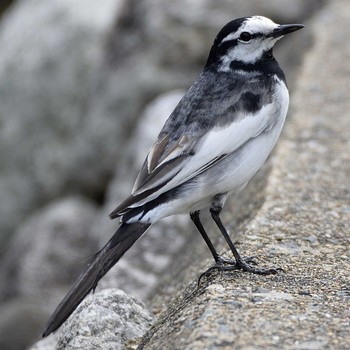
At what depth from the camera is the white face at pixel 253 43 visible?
213 inches

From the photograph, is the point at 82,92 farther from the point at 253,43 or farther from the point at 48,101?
the point at 253,43

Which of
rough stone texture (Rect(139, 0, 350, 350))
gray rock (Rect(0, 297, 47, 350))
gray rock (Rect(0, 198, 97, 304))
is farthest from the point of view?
gray rock (Rect(0, 198, 97, 304))

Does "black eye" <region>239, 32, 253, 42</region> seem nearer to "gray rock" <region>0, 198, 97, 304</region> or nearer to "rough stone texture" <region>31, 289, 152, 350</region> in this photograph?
"rough stone texture" <region>31, 289, 152, 350</region>

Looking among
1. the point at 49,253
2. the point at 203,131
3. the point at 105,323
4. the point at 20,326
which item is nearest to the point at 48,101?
the point at 49,253

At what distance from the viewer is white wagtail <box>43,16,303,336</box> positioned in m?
4.64

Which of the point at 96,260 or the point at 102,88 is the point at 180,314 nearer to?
the point at 96,260

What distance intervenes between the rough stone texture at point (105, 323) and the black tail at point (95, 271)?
26 centimetres

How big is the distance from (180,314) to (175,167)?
32.9 inches

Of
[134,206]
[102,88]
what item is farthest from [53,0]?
[134,206]

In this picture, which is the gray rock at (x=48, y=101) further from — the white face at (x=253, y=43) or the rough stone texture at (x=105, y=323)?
the rough stone texture at (x=105, y=323)

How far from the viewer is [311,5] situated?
39.1 feet

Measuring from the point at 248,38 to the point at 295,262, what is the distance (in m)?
1.36

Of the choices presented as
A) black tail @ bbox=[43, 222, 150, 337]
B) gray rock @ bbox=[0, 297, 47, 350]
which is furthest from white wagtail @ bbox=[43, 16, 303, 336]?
gray rock @ bbox=[0, 297, 47, 350]

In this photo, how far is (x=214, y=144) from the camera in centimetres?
493
